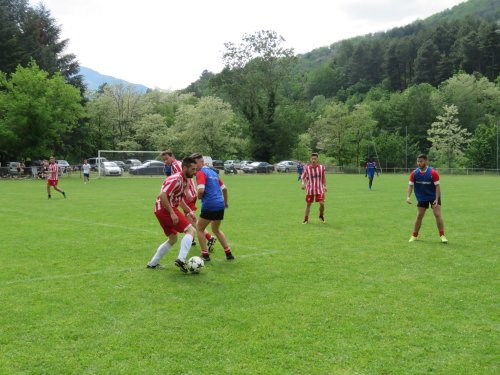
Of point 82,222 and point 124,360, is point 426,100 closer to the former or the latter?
point 82,222

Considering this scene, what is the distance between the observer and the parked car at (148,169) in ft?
166

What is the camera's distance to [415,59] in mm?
128375

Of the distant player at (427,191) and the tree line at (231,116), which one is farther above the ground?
the tree line at (231,116)

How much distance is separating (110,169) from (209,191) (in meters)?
42.6

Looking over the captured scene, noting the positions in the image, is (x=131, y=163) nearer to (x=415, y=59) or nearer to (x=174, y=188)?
(x=174, y=188)

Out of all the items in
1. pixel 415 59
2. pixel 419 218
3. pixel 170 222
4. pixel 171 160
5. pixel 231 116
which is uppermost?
pixel 415 59

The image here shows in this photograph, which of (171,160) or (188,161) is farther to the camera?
(171,160)

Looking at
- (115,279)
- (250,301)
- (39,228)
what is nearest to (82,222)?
(39,228)

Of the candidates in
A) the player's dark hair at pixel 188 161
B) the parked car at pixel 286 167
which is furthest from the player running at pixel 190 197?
the parked car at pixel 286 167

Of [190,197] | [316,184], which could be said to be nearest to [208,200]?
[190,197]

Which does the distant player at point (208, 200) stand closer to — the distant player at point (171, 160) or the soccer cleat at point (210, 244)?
the soccer cleat at point (210, 244)

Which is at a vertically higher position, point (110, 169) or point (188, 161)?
point (188, 161)

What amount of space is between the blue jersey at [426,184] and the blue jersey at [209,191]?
4867 millimetres

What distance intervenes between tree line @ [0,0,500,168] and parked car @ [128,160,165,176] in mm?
8461
